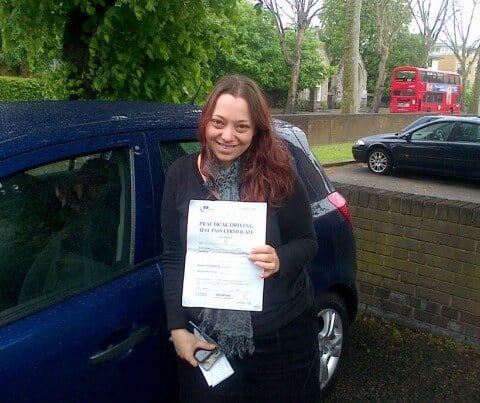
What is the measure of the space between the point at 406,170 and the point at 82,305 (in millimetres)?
13327

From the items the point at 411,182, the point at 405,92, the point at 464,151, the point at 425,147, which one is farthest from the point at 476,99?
the point at 464,151

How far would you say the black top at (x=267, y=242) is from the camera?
1820 mm

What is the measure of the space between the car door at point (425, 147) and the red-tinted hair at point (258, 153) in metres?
12.3

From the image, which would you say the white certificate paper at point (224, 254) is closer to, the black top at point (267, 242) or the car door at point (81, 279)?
the black top at point (267, 242)

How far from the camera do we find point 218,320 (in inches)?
72.0

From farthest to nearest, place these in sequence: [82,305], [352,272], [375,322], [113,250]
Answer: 1. [375,322]
2. [352,272]
3. [113,250]
4. [82,305]

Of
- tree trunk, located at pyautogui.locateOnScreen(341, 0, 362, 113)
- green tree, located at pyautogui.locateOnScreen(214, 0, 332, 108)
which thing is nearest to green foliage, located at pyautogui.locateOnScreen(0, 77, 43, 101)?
green tree, located at pyautogui.locateOnScreen(214, 0, 332, 108)

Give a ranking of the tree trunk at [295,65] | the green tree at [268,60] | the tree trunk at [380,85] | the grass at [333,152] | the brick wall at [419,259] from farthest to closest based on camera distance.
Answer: the tree trunk at [380,85], the green tree at [268,60], the tree trunk at [295,65], the grass at [333,152], the brick wall at [419,259]

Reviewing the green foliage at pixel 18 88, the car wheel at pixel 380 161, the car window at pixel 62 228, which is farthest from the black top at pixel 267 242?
the green foliage at pixel 18 88

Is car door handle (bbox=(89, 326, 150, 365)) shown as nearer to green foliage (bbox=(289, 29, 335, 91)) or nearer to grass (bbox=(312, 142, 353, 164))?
grass (bbox=(312, 142, 353, 164))

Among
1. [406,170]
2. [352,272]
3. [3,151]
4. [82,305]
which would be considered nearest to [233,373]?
[82,305]

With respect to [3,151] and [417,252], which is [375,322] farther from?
[3,151]

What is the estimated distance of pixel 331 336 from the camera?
3193mm

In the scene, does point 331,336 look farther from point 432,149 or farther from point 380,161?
point 380,161
